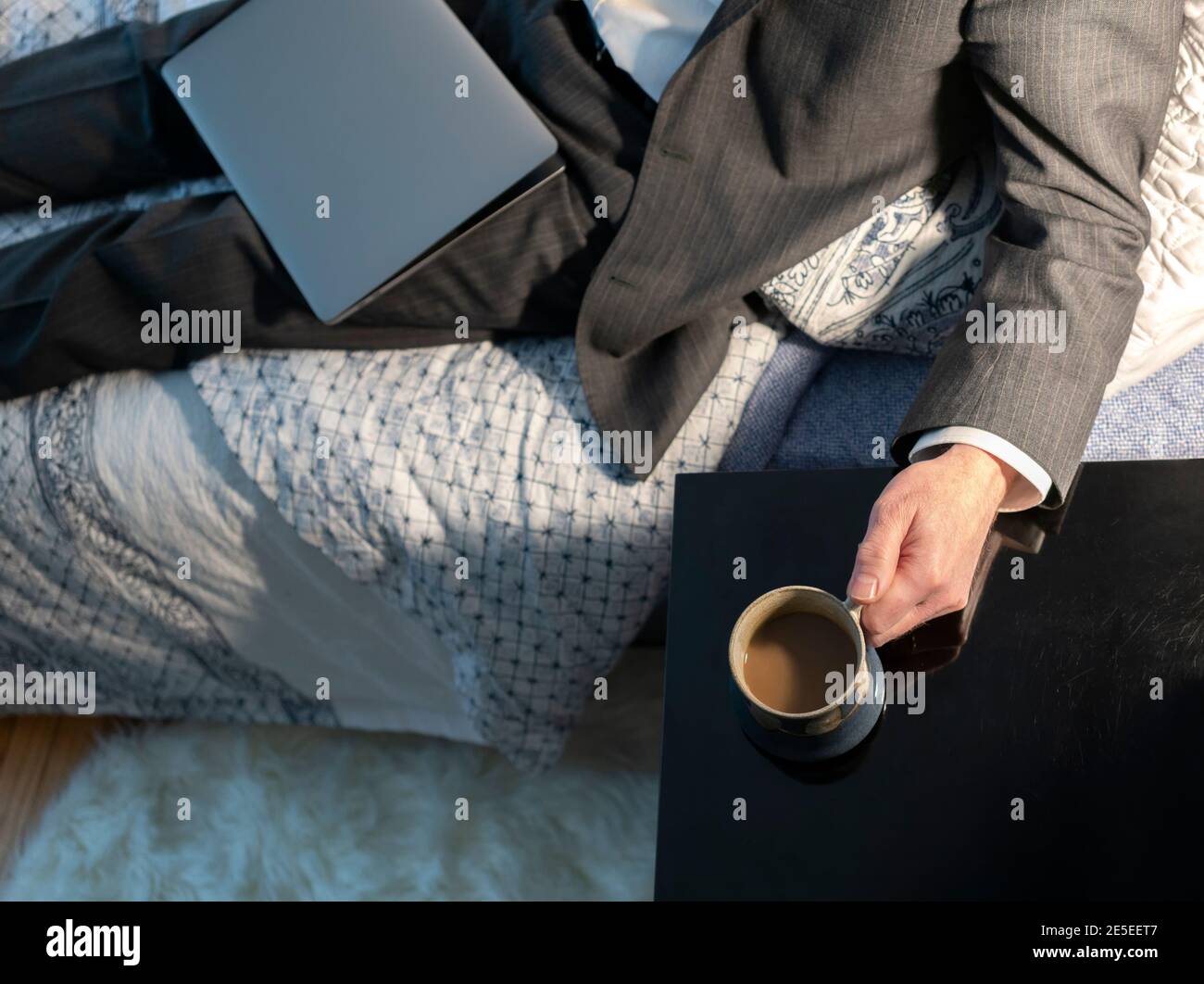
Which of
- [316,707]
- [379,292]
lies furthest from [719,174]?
[316,707]

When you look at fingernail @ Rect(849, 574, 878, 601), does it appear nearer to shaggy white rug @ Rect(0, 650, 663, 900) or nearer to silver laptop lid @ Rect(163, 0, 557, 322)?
silver laptop lid @ Rect(163, 0, 557, 322)

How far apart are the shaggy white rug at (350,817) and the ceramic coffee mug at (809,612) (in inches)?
27.5

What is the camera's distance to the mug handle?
75 cm

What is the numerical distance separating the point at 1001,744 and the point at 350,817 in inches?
36.5

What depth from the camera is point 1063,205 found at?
93 cm

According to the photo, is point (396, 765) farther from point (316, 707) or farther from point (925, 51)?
point (925, 51)

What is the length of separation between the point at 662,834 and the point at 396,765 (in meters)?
0.79

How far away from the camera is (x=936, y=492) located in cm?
84
